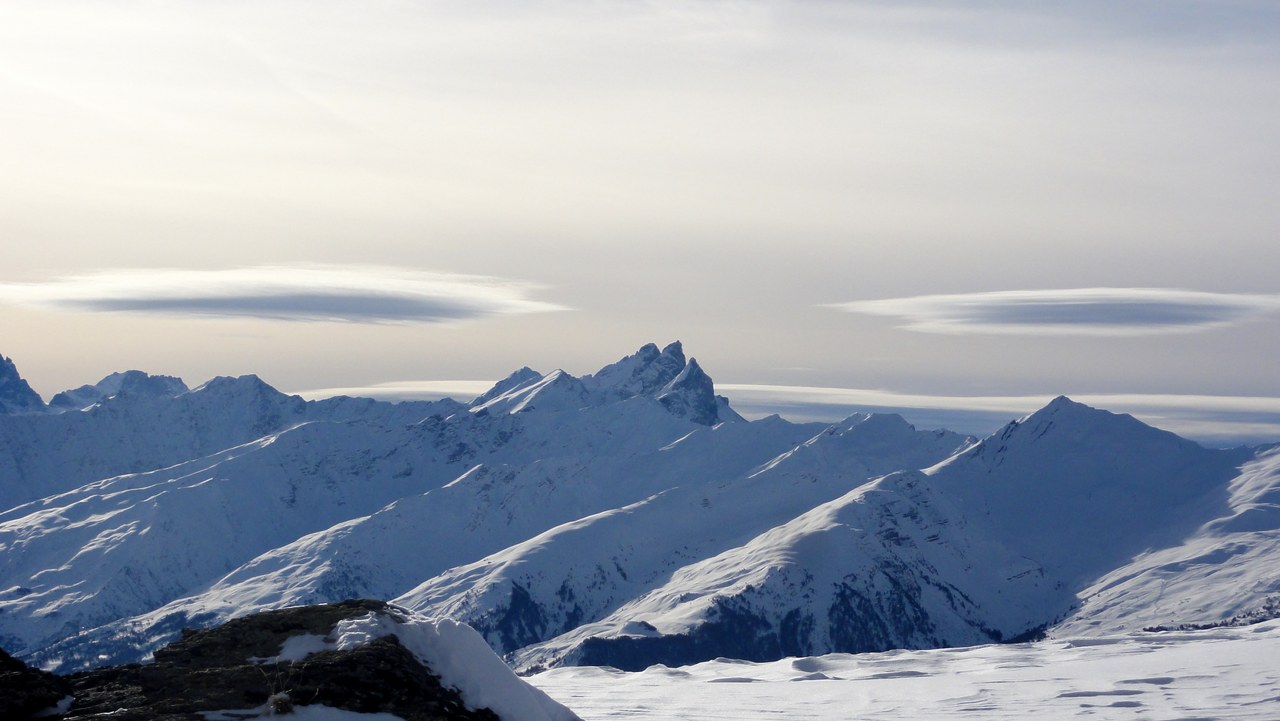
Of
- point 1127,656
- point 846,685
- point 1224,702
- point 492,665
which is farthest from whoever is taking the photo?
point 1127,656

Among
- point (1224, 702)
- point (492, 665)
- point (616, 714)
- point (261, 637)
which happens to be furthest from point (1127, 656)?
point (261, 637)

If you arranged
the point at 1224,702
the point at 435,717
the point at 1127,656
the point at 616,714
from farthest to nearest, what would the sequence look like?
1. the point at 1127,656
2. the point at 616,714
3. the point at 1224,702
4. the point at 435,717

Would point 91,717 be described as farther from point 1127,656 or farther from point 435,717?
point 1127,656

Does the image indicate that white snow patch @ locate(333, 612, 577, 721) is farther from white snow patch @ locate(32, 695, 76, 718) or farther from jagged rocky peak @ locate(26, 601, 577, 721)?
white snow patch @ locate(32, 695, 76, 718)

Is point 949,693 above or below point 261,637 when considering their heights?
below

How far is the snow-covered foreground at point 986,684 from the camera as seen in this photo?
1647 inches

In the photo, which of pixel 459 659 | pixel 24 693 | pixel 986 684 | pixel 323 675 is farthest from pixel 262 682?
pixel 986 684

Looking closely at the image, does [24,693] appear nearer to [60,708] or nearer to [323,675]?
[60,708]

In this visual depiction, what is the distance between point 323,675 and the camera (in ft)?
94.7

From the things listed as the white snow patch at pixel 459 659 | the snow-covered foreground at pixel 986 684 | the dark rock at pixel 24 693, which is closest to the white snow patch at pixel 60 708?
the dark rock at pixel 24 693

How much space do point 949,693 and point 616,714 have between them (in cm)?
1257

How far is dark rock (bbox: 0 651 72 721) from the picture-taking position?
1056 inches

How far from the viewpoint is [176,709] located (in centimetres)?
2752

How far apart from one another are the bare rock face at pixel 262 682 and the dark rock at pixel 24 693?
0.13 m
